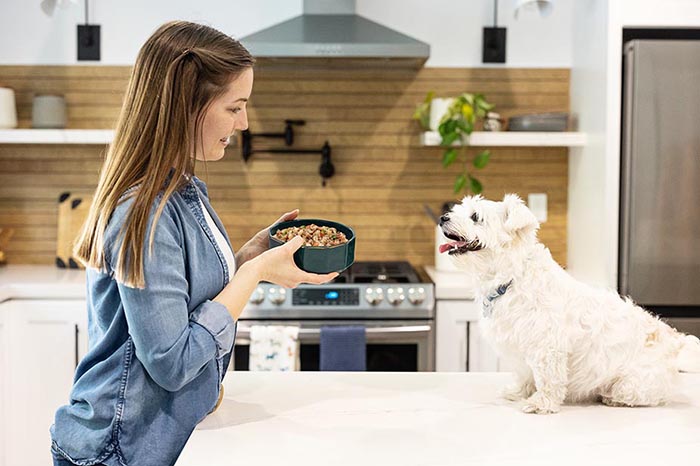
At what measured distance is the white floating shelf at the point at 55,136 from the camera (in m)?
3.45

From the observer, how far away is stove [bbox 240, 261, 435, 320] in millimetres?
3139

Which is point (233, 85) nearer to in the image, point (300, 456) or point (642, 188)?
point (300, 456)

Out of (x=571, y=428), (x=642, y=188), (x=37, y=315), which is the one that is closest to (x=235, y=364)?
(x=37, y=315)

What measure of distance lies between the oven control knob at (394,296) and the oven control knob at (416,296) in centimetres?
3

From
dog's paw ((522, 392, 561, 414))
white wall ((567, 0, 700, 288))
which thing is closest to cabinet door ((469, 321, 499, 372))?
white wall ((567, 0, 700, 288))

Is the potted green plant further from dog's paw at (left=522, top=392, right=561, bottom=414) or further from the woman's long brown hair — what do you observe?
→ the woman's long brown hair

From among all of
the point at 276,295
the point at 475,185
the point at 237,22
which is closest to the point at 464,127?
the point at 475,185

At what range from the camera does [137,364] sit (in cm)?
136

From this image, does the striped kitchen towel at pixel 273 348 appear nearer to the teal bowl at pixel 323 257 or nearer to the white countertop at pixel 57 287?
the white countertop at pixel 57 287

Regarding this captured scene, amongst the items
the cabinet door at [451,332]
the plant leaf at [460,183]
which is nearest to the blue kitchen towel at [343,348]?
the cabinet door at [451,332]

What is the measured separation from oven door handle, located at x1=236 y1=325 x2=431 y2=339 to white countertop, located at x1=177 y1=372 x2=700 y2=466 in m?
1.32

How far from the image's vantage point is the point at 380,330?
3121 mm

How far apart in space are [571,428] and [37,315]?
2.42m

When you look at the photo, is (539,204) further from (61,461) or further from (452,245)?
(61,461)
